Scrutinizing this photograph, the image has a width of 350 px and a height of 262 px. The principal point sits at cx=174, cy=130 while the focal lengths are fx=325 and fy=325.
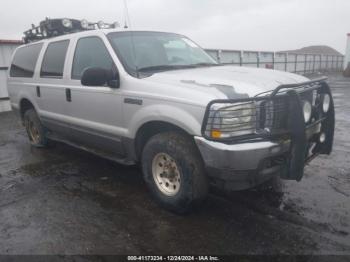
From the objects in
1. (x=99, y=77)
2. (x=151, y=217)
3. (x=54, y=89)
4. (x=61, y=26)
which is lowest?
(x=151, y=217)

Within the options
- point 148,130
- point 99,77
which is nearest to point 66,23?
point 99,77

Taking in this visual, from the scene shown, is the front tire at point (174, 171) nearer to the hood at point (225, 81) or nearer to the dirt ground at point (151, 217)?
the dirt ground at point (151, 217)

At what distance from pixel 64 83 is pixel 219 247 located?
10.3 ft

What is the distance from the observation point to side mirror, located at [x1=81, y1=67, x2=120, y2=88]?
3484 millimetres

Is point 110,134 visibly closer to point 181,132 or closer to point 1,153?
point 181,132

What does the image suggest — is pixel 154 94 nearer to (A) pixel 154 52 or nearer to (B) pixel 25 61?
(A) pixel 154 52

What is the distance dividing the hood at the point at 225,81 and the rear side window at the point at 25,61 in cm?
306

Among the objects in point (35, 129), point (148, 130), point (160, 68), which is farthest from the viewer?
point (35, 129)

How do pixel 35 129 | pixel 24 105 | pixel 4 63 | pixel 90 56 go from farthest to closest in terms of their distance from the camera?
1. pixel 4 63
2. pixel 24 105
3. pixel 35 129
4. pixel 90 56

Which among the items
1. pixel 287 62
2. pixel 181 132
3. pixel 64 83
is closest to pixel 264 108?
pixel 181 132

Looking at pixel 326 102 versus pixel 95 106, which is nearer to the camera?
pixel 326 102

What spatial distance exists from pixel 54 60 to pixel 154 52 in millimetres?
1825

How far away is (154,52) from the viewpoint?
4.02 m

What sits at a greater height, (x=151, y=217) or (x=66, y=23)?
(x=66, y=23)
